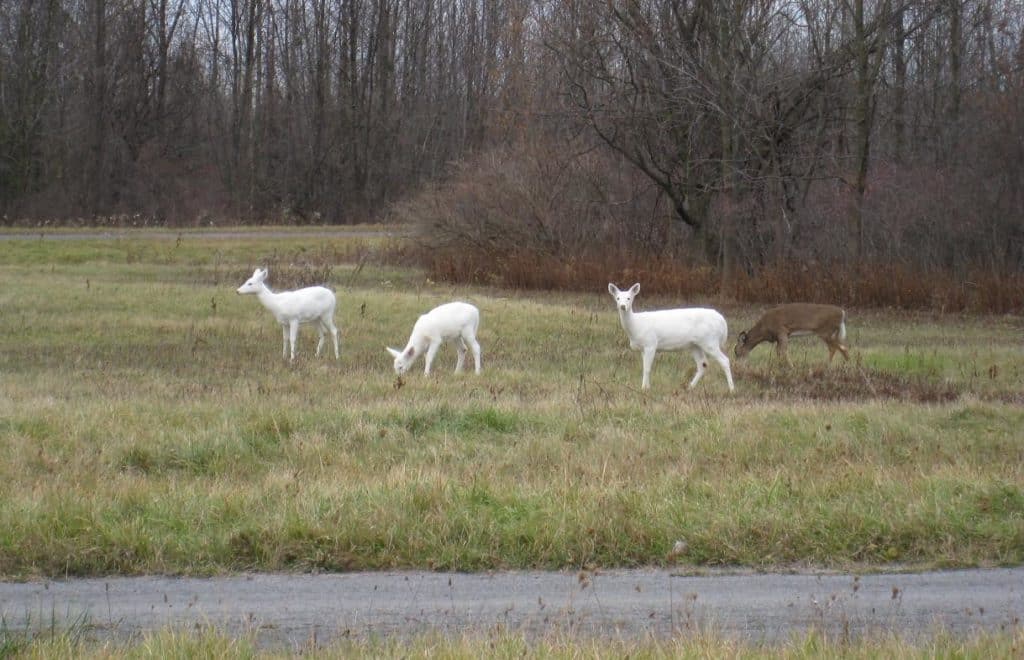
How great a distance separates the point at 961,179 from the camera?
1277 inches

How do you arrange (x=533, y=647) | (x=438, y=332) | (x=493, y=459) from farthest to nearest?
(x=438, y=332)
(x=493, y=459)
(x=533, y=647)

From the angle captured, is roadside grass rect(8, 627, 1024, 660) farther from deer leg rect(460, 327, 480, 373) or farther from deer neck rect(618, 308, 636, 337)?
deer leg rect(460, 327, 480, 373)

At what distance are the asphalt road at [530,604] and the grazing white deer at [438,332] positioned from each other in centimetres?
815

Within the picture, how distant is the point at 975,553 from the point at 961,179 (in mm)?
26596

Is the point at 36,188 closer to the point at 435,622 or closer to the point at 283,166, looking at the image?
the point at 283,166

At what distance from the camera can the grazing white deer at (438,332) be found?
1578 centimetres

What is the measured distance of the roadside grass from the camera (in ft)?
18.5

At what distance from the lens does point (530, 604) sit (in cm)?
698

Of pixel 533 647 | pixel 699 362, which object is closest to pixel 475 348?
pixel 699 362

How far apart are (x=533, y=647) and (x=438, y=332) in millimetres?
10225

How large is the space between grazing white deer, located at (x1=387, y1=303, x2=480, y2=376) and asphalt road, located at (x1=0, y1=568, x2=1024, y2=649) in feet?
26.7

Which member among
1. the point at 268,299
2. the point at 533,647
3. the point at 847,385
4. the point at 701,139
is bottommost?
the point at 533,647

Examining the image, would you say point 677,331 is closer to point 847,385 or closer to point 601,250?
point 847,385

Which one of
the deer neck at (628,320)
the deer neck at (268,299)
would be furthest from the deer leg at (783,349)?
the deer neck at (268,299)
